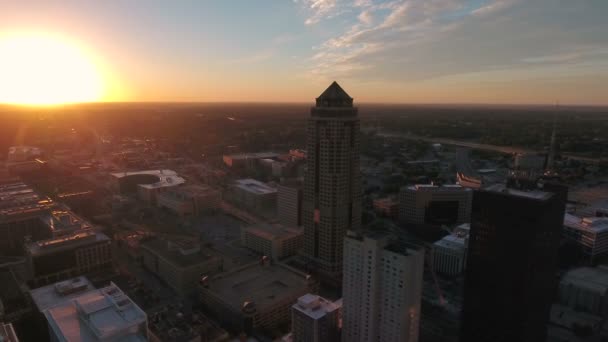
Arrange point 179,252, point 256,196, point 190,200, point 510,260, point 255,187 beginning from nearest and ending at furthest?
1. point 510,260
2. point 179,252
3. point 190,200
4. point 256,196
5. point 255,187

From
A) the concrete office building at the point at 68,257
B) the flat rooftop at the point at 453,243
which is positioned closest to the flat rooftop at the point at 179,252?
the concrete office building at the point at 68,257

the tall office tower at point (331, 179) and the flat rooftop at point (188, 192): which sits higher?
the tall office tower at point (331, 179)

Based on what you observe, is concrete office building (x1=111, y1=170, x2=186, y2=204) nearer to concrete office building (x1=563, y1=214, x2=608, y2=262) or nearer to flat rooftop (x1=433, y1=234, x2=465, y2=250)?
flat rooftop (x1=433, y1=234, x2=465, y2=250)

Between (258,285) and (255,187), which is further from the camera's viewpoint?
(255,187)

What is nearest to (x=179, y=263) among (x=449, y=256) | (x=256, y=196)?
(x=256, y=196)

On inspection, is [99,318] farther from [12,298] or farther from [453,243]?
[453,243]

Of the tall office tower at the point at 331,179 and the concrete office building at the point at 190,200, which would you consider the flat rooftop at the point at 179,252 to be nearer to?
the tall office tower at the point at 331,179

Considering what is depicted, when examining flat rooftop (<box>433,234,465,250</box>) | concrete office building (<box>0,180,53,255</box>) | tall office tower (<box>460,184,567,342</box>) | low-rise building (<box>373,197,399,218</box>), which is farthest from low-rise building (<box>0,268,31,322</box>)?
low-rise building (<box>373,197,399,218</box>)
